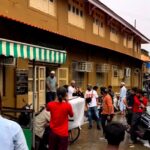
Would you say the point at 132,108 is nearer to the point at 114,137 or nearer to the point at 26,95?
the point at 26,95

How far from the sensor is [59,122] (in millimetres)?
8984

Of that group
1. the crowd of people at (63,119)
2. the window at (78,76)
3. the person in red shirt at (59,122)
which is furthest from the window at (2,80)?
the window at (78,76)

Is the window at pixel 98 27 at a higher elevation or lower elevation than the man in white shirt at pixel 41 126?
higher

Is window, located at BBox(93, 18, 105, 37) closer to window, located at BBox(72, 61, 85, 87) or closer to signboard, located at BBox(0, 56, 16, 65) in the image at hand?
window, located at BBox(72, 61, 85, 87)

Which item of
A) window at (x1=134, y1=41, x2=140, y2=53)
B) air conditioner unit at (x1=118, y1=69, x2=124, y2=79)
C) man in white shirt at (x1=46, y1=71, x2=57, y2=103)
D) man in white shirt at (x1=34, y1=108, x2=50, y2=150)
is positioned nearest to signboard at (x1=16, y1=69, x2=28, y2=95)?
man in white shirt at (x1=46, y1=71, x2=57, y2=103)

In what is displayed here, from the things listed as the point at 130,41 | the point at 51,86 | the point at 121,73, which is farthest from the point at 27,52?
the point at 130,41

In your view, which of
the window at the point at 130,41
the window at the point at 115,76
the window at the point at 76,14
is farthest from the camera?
the window at the point at 130,41

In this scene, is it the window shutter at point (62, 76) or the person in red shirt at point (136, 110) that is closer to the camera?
the person in red shirt at point (136, 110)

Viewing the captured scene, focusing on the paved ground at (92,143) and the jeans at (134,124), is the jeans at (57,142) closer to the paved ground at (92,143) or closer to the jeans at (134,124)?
the paved ground at (92,143)

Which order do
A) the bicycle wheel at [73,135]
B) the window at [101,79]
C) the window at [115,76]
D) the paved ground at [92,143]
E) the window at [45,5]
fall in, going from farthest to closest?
1. the window at [115,76]
2. the window at [101,79]
3. the window at [45,5]
4. the bicycle wheel at [73,135]
5. the paved ground at [92,143]

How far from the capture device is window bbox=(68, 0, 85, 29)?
2178 centimetres

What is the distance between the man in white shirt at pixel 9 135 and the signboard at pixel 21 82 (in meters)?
10.9

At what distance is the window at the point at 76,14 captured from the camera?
71.5ft

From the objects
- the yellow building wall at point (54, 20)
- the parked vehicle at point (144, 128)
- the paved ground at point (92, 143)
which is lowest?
the paved ground at point (92, 143)
